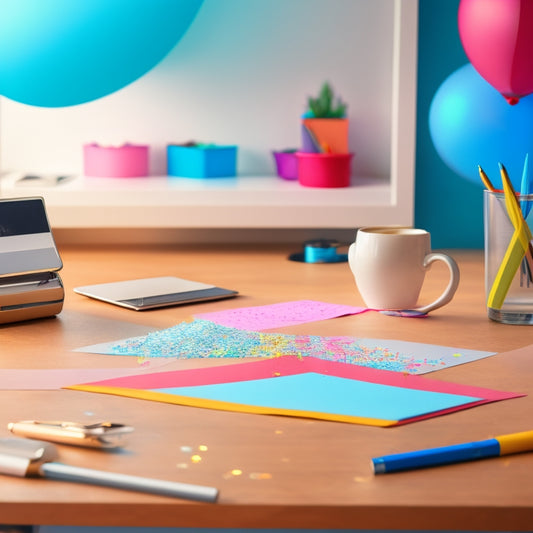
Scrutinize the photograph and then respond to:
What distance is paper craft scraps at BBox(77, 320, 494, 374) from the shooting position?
750 mm

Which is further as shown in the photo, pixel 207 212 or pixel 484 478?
pixel 207 212

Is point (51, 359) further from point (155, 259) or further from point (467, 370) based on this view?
point (155, 259)

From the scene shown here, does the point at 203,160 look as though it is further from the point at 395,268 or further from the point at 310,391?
the point at 310,391

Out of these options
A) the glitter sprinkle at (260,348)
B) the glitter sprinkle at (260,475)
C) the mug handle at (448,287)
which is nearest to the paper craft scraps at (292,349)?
the glitter sprinkle at (260,348)

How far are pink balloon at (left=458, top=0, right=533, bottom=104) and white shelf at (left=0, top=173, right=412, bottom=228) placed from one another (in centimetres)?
34

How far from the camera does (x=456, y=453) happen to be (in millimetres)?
529

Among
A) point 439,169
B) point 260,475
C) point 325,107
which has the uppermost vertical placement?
point 325,107

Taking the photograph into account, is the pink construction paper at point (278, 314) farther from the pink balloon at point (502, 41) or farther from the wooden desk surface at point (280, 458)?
the pink balloon at point (502, 41)

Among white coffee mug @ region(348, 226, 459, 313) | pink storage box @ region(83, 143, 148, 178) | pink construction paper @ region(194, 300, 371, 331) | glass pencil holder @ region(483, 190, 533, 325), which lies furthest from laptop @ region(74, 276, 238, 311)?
pink storage box @ region(83, 143, 148, 178)

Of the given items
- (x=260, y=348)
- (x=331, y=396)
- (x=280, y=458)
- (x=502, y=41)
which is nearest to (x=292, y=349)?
(x=260, y=348)

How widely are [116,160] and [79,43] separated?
462mm

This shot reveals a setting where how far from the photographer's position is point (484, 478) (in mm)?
506

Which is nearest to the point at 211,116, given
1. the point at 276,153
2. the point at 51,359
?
the point at 276,153

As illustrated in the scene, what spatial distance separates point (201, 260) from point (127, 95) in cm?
40
